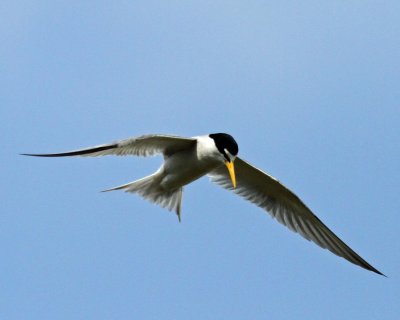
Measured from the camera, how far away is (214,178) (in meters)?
11.0

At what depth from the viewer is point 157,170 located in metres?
9.98

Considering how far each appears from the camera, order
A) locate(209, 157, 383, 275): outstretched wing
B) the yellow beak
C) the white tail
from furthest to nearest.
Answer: locate(209, 157, 383, 275): outstretched wing
the white tail
the yellow beak

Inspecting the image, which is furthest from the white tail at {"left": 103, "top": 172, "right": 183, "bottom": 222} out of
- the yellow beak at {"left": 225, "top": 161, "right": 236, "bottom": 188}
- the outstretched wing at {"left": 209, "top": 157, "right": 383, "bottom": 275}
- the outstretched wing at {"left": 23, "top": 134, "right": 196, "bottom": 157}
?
the yellow beak at {"left": 225, "top": 161, "right": 236, "bottom": 188}

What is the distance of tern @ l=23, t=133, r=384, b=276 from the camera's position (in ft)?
30.6

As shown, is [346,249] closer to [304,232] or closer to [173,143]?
[304,232]

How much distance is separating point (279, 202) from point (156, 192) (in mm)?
1882

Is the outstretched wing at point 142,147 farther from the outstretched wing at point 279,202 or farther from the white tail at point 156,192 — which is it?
the outstretched wing at point 279,202

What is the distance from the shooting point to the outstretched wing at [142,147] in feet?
28.1

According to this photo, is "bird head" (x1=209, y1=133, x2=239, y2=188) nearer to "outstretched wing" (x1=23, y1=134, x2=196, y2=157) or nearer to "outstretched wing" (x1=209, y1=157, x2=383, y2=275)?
"outstretched wing" (x1=23, y1=134, x2=196, y2=157)

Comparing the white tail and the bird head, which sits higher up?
the bird head

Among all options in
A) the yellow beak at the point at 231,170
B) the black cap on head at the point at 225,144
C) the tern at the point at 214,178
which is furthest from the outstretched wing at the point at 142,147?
the yellow beak at the point at 231,170

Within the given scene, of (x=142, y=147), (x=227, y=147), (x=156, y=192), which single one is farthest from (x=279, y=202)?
(x=142, y=147)

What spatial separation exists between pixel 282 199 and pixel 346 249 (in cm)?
114

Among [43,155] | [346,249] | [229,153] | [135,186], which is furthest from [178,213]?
[43,155]
